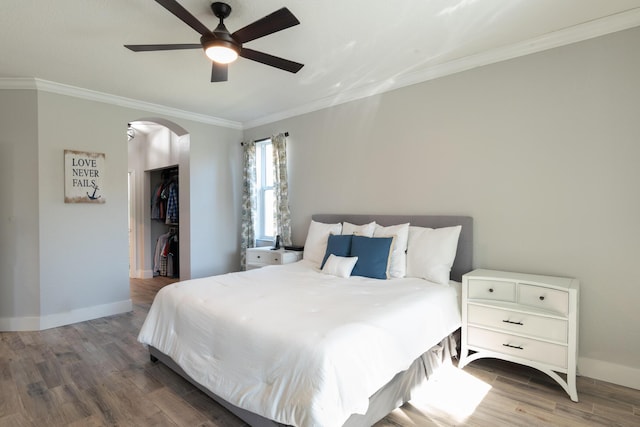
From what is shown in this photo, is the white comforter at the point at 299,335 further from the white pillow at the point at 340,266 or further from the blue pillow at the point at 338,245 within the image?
the blue pillow at the point at 338,245

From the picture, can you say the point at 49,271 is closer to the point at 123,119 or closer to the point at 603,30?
the point at 123,119

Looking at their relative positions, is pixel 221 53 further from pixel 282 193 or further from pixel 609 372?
pixel 609 372

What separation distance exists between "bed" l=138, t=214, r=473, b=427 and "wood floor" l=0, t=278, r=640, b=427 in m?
0.12

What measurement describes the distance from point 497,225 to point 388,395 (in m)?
1.71

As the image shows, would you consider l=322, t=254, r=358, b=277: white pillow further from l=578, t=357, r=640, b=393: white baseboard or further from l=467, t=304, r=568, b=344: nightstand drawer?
l=578, t=357, r=640, b=393: white baseboard

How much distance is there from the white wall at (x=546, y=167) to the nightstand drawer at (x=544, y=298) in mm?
387

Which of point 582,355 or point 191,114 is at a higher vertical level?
point 191,114

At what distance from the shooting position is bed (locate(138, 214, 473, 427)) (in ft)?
4.90

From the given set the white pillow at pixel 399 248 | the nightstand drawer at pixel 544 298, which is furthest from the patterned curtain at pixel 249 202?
the nightstand drawer at pixel 544 298

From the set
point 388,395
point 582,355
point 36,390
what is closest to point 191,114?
point 36,390

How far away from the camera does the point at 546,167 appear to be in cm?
255

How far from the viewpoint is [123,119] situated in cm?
400

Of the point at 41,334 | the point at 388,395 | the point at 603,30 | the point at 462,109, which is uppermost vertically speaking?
the point at 603,30

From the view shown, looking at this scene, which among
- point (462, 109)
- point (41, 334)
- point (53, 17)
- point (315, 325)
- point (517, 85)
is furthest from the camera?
point (41, 334)
